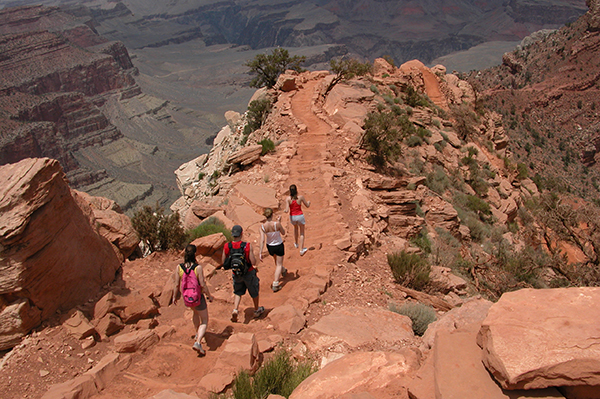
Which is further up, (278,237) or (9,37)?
(9,37)

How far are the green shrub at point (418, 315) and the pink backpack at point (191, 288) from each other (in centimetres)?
338

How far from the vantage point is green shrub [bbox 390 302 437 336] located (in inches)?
251

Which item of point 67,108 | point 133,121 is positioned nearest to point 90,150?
point 67,108

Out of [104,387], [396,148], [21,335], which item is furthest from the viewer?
[396,148]

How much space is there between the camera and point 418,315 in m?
6.50

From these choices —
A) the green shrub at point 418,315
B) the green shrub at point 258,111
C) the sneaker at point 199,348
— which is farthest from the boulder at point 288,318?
the green shrub at point 258,111

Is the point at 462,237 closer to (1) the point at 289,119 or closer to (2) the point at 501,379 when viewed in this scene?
(1) the point at 289,119

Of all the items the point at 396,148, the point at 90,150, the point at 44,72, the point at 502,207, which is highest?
the point at 44,72

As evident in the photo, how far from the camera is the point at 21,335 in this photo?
575cm

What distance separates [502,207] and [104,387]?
66.5 feet

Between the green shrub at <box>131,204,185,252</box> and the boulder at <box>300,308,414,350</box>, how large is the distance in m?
5.05

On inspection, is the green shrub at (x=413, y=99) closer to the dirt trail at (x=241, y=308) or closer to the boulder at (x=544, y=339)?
the dirt trail at (x=241, y=308)

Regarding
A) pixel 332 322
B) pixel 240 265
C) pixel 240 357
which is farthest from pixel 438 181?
pixel 240 357

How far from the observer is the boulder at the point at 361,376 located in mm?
4172
